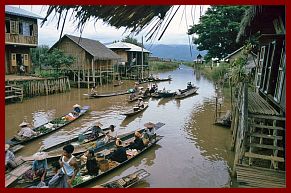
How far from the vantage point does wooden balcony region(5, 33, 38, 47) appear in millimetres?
22602

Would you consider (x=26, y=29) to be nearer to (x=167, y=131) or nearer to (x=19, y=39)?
(x=19, y=39)

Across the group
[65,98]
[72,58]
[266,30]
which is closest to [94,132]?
[266,30]

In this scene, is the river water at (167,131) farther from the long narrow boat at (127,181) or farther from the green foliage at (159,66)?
the green foliage at (159,66)

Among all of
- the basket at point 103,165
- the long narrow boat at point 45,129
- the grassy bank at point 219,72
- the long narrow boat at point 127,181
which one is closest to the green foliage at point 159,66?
the grassy bank at point 219,72

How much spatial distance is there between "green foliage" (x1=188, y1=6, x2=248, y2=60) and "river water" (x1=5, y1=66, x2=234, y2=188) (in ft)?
18.4

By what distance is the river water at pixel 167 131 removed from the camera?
9625 mm

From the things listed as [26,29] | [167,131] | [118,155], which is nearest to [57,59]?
[26,29]

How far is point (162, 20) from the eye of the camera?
2.85 meters

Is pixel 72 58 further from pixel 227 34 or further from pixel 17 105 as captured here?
pixel 227 34

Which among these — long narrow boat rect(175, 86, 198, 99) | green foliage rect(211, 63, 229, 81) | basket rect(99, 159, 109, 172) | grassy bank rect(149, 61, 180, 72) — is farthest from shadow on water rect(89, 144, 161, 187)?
grassy bank rect(149, 61, 180, 72)

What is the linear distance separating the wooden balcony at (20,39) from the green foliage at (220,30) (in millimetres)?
15217

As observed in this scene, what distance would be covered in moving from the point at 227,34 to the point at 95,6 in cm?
2723

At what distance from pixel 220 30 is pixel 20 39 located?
18.4 metres

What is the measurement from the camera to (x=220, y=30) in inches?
1086
